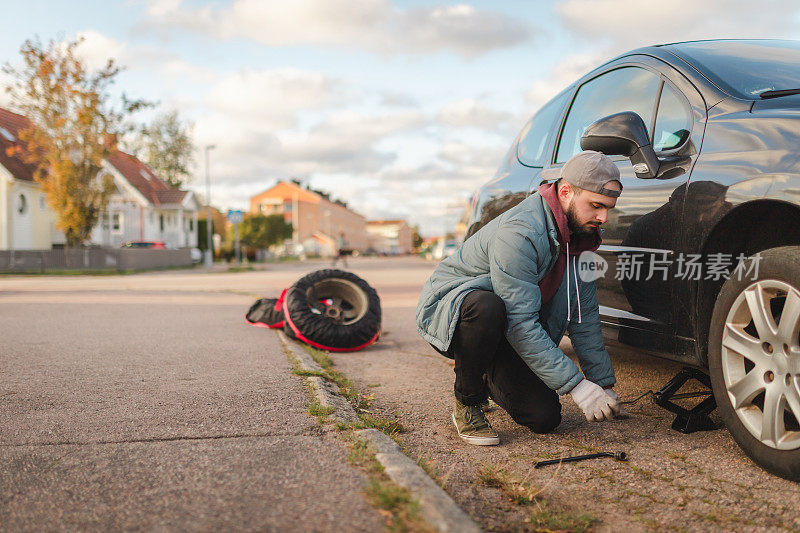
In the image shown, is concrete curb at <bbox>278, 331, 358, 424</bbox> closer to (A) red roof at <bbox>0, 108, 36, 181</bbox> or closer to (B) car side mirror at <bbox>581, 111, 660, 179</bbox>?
(B) car side mirror at <bbox>581, 111, 660, 179</bbox>

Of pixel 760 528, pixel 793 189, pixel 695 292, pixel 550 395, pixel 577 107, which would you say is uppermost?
pixel 577 107

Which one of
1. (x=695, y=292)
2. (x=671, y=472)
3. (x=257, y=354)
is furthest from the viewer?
(x=257, y=354)

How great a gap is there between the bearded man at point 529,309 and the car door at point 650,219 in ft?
0.62

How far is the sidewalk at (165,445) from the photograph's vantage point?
78.4 inches

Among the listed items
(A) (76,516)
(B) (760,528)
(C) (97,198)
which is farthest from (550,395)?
(C) (97,198)

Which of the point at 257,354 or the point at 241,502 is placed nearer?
the point at 241,502

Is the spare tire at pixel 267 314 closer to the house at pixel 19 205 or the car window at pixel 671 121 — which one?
the car window at pixel 671 121

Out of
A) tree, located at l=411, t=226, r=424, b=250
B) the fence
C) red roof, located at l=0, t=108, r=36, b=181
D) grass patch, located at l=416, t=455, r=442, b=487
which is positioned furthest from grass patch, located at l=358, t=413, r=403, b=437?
tree, located at l=411, t=226, r=424, b=250

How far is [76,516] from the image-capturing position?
198 cm

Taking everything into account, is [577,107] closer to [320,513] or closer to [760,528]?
[760,528]

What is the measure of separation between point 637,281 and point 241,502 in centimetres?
A: 213

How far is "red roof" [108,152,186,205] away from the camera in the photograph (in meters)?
40.2

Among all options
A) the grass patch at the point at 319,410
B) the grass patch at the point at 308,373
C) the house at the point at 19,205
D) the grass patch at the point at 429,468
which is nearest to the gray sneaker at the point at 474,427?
the grass patch at the point at 429,468

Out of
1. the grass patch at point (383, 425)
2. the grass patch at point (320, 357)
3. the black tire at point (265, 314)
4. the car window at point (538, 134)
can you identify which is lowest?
the grass patch at point (320, 357)
